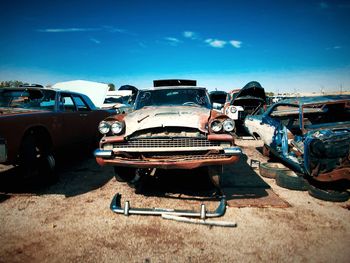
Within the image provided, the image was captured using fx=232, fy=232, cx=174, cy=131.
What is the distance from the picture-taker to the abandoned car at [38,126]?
11.1 feet

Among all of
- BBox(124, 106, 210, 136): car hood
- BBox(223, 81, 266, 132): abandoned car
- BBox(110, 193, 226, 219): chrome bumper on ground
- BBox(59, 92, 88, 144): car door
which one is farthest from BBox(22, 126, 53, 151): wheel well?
BBox(223, 81, 266, 132): abandoned car

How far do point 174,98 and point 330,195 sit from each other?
3038 millimetres

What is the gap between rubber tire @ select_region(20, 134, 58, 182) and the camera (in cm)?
369

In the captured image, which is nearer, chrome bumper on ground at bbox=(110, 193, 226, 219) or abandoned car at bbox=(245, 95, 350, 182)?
chrome bumper on ground at bbox=(110, 193, 226, 219)

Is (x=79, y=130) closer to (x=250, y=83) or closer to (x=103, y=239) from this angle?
(x=103, y=239)

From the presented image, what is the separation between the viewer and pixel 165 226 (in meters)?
2.76

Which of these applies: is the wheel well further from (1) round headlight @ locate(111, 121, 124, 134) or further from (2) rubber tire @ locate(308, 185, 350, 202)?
(2) rubber tire @ locate(308, 185, 350, 202)

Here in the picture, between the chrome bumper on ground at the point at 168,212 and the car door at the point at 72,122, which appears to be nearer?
the chrome bumper on ground at the point at 168,212

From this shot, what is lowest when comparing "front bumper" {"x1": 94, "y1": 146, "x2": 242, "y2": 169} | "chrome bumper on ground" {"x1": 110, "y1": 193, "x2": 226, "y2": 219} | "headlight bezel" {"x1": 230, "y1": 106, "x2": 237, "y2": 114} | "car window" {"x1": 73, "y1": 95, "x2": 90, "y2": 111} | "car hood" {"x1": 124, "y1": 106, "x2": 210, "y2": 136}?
"chrome bumper on ground" {"x1": 110, "y1": 193, "x2": 226, "y2": 219}

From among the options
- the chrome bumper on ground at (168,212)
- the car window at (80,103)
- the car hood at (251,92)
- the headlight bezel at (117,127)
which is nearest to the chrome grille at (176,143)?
the headlight bezel at (117,127)

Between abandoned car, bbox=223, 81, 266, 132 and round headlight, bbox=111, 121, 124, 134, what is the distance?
4.97m

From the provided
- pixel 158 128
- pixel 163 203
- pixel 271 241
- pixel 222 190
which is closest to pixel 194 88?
pixel 158 128

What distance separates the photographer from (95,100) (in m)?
10.3

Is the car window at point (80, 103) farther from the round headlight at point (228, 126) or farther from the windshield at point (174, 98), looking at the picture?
the round headlight at point (228, 126)
